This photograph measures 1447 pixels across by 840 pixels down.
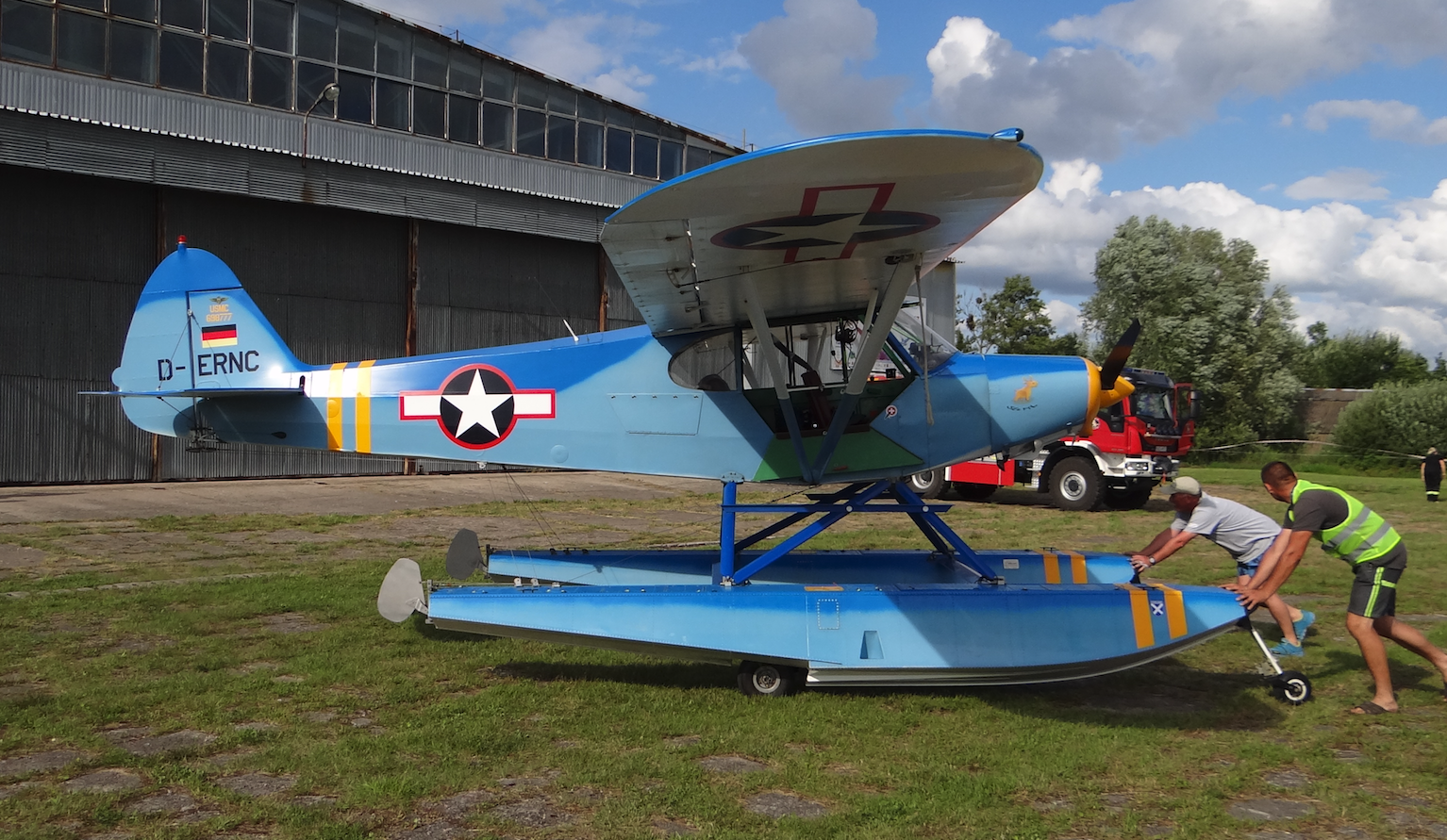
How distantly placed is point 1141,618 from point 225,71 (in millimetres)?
20643

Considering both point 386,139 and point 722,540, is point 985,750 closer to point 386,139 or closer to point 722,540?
point 722,540

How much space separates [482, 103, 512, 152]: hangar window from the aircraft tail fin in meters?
16.2

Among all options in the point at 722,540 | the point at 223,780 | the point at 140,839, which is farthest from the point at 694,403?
the point at 140,839

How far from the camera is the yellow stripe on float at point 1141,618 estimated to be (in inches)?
233

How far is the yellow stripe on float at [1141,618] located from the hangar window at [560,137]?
70.2 ft

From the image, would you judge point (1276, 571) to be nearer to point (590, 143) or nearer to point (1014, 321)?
point (590, 143)

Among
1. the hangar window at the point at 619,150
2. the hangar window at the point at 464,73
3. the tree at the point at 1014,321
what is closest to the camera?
the hangar window at the point at 464,73

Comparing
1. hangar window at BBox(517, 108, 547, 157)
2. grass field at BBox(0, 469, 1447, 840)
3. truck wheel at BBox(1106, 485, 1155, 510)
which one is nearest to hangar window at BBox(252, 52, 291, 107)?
hangar window at BBox(517, 108, 547, 157)

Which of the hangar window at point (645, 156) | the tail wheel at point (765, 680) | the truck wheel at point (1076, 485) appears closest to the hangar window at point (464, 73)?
the hangar window at point (645, 156)

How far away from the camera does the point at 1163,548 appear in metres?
6.91

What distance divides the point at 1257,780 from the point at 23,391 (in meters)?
20.9

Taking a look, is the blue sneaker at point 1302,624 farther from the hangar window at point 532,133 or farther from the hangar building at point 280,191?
the hangar window at point 532,133

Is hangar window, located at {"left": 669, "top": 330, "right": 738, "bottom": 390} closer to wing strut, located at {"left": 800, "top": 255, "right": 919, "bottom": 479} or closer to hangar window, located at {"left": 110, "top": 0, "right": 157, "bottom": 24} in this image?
wing strut, located at {"left": 800, "top": 255, "right": 919, "bottom": 479}

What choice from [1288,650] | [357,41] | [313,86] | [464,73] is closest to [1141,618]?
[1288,650]
